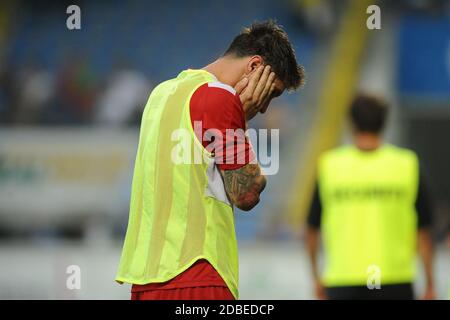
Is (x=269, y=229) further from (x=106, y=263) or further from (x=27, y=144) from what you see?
(x=27, y=144)

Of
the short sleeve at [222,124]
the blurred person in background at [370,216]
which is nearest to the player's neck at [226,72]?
the short sleeve at [222,124]

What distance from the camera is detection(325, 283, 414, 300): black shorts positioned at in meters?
5.11

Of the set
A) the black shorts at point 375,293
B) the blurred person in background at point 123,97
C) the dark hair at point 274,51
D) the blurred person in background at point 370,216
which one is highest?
the blurred person in background at point 123,97

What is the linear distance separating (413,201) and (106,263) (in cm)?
555

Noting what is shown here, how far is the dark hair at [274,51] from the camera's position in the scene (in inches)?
141

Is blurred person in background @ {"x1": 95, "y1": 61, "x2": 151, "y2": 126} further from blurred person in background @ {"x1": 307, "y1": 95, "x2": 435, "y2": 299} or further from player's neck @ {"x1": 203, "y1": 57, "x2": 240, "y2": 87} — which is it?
player's neck @ {"x1": 203, "y1": 57, "x2": 240, "y2": 87}

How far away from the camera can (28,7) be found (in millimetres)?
13922

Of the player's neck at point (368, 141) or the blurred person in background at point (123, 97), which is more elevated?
the blurred person in background at point (123, 97)

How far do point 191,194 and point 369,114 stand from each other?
2123mm

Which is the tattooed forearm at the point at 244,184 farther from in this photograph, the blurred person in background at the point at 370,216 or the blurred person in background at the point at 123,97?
the blurred person in background at the point at 123,97

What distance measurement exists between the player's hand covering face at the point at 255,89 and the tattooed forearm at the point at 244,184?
0.69ft

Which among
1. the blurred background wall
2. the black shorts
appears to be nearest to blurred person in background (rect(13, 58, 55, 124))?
the blurred background wall

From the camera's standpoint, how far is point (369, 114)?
531 cm

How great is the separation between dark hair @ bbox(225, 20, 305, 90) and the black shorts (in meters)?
1.79
